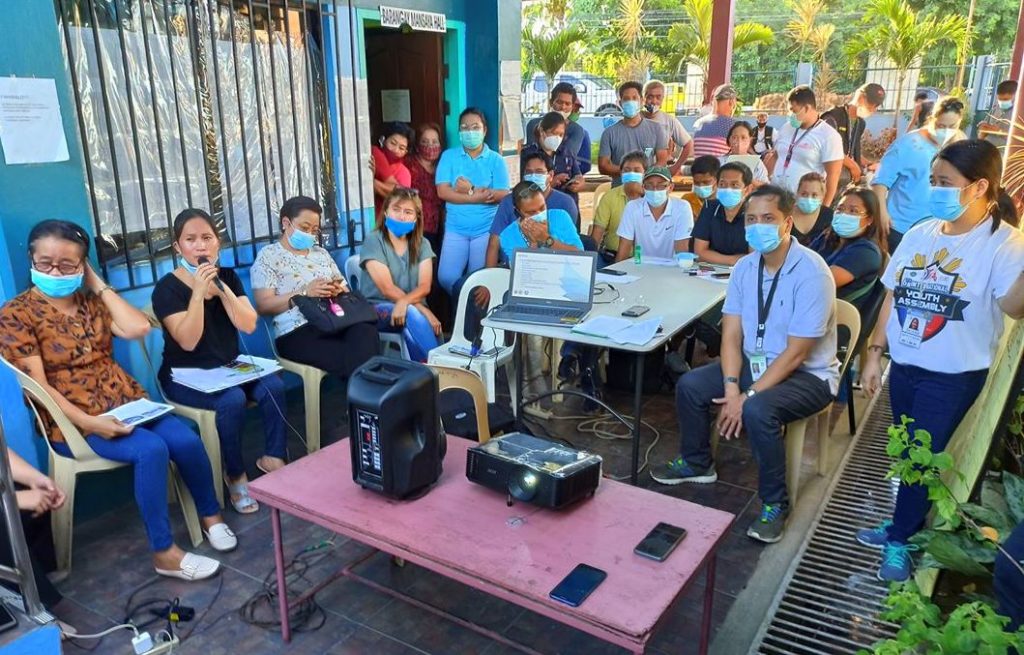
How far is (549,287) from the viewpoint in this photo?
3484mm

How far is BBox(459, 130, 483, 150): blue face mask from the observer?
193 inches

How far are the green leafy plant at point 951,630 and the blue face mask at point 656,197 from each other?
3.37m

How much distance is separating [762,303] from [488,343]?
1.48 metres

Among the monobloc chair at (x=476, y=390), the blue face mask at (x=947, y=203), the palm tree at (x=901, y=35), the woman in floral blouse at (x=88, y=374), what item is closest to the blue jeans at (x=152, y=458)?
the woman in floral blouse at (x=88, y=374)

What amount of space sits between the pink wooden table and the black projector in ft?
→ 0.17

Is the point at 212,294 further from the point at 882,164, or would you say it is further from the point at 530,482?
the point at 882,164

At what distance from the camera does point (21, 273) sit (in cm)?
288

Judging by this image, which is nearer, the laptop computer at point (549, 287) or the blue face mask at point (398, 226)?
the laptop computer at point (549, 287)

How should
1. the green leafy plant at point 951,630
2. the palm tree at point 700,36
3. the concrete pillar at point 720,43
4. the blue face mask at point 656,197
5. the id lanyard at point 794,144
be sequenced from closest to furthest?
the green leafy plant at point 951,630 → the blue face mask at point 656,197 → the id lanyard at point 794,144 → the concrete pillar at point 720,43 → the palm tree at point 700,36

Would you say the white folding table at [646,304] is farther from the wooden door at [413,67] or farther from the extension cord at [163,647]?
the wooden door at [413,67]

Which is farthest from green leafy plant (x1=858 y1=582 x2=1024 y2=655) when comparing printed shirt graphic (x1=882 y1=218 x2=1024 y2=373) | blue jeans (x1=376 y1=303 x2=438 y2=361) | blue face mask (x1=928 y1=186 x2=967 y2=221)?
blue jeans (x1=376 y1=303 x2=438 y2=361)

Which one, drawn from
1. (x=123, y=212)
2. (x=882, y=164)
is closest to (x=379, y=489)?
(x=123, y=212)

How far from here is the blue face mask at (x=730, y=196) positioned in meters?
4.25

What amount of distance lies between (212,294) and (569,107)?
137 inches
